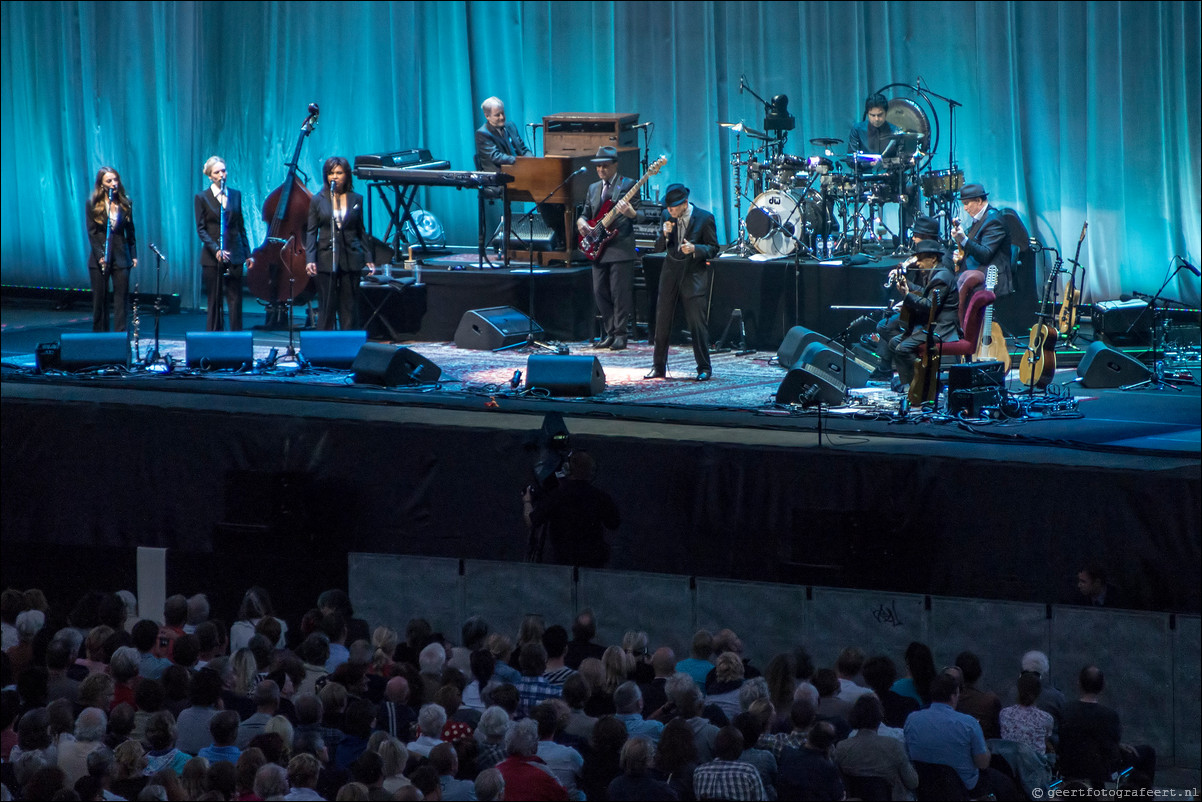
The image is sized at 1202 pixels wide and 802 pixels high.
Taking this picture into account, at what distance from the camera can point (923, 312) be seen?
10.4 meters

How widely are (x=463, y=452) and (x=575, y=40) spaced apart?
23.9 ft

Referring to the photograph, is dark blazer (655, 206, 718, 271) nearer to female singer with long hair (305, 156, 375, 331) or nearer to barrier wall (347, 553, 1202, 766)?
female singer with long hair (305, 156, 375, 331)

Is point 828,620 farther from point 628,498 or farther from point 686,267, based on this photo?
point 686,267

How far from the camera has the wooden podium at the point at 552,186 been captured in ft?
44.9

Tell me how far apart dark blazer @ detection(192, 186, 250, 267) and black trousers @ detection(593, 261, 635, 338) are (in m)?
2.87

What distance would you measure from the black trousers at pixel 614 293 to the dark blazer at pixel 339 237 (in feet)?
6.19

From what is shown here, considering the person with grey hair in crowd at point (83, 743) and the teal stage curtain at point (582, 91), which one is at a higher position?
the teal stage curtain at point (582, 91)

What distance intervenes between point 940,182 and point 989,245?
1884mm

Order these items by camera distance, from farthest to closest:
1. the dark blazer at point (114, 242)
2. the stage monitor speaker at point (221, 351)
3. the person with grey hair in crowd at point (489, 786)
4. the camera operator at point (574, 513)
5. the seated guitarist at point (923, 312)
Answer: the dark blazer at point (114, 242)
the stage monitor speaker at point (221, 351)
the seated guitarist at point (923, 312)
the camera operator at point (574, 513)
the person with grey hair in crowd at point (489, 786)

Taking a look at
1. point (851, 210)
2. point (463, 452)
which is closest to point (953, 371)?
point (463, 452)

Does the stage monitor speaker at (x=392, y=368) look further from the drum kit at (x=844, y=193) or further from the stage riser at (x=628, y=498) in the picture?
the drum kit at (x=844, y=193)

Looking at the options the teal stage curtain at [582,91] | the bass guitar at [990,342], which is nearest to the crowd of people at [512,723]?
the bass guitar at [990,342]

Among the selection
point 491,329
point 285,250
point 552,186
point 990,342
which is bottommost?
point 990,342

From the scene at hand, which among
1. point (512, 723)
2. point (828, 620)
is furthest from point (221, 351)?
point (512, 723)
